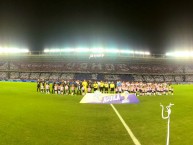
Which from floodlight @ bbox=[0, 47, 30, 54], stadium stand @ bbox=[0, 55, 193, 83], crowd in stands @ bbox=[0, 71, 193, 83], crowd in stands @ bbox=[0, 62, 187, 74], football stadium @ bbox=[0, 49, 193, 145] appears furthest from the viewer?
crowd in stands @ bbox=[0, 62, 187, 74]

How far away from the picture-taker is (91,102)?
27.0 meters

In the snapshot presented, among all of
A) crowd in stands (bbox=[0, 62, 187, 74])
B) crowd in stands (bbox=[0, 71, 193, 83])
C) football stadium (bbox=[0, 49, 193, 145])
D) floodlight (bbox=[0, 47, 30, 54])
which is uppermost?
floodlight (bbox=[0, 47, 30, 54])

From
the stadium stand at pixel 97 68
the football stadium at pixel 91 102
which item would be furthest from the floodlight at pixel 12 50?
the stadium stand at pixel 97 68

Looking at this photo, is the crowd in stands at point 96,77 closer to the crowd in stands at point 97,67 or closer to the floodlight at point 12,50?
the crowd in stands at point 97,67

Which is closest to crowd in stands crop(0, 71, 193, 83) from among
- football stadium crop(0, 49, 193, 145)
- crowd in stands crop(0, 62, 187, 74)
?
football stadium crop(0, 49, 193, 145)

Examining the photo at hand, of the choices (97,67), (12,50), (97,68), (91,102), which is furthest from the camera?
(97,67)

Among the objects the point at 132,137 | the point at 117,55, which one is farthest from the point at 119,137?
the point at 117,55

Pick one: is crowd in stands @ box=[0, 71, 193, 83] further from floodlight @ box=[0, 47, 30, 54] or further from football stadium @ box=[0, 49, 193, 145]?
floodlight @ box=[0, 47, 30, 54]

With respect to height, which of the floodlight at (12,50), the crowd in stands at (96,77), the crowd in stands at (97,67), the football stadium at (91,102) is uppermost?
the floodlight at (12,50)

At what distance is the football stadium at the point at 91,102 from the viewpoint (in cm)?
1153

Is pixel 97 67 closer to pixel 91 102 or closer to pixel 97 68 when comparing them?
pixel 97 68

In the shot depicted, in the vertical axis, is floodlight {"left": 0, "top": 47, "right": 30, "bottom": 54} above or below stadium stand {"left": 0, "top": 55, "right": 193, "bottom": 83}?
above

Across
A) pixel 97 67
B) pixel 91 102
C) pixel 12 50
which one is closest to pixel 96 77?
pixel 97 67

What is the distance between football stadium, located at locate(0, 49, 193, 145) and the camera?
37.8 ft
